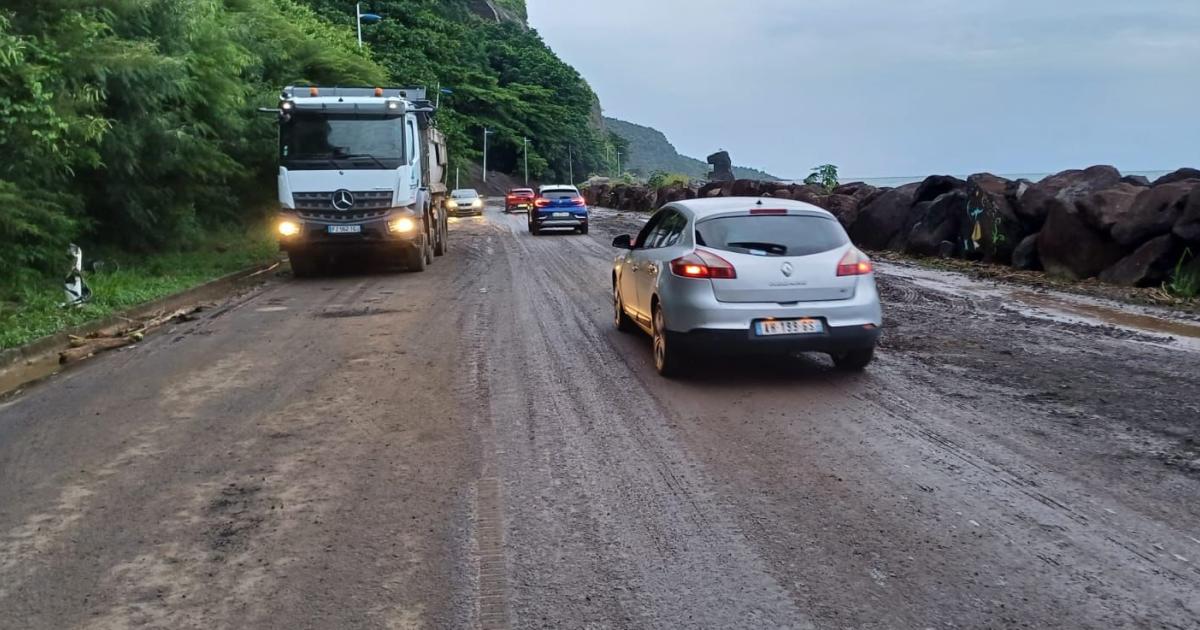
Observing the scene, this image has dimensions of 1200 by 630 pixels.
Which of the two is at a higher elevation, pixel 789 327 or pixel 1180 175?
pixel 1180 175

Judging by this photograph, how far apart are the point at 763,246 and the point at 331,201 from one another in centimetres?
1071

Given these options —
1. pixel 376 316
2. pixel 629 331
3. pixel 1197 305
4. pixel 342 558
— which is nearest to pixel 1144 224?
pixel 1197 305

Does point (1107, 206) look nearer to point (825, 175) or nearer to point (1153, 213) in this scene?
point (1153, 213)

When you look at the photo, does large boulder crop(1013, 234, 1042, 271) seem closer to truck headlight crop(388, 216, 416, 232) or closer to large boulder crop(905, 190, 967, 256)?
large boulder crop(905, 190, 967, 256)

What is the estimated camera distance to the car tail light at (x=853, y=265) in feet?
26.3

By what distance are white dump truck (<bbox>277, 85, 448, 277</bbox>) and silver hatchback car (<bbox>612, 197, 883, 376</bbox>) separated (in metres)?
9.61

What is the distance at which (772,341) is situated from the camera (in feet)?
25.7

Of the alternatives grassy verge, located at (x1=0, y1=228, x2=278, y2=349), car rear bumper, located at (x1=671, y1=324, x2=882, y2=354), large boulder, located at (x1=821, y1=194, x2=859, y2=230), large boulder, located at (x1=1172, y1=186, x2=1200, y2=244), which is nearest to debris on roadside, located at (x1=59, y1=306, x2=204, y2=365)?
grassy verge, located at (x1=0, y1=228, x2=278, y2=349)

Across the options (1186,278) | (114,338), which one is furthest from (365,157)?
(1186,278)

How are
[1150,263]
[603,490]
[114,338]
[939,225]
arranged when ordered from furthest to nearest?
[939,225] → [1150,263] → [114,338] → [603,490]

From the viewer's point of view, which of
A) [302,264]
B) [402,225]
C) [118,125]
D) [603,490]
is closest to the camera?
[603,490]

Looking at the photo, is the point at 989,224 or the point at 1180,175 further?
the point at 989,224

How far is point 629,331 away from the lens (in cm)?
1082

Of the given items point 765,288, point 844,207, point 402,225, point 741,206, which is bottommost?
Answer: point 765,288
